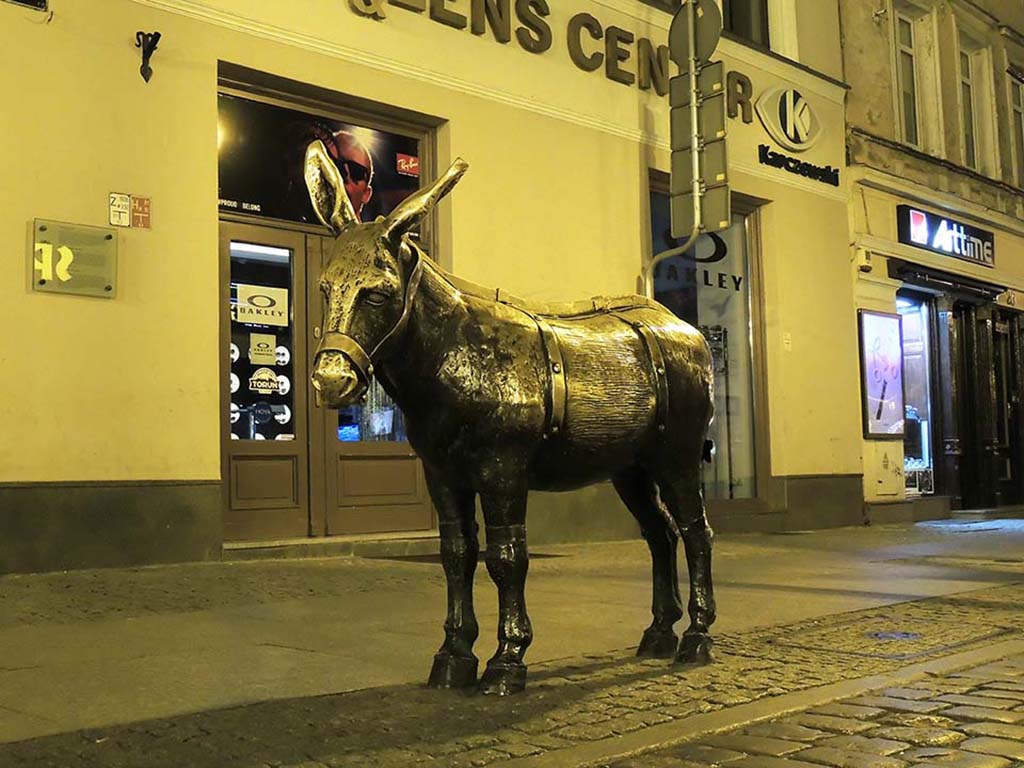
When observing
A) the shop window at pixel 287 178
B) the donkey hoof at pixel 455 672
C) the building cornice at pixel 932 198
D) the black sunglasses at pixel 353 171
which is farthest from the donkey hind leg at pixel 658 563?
the building cornice at pixel 932 198

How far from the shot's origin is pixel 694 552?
17.1 feet

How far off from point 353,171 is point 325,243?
0.80 meters

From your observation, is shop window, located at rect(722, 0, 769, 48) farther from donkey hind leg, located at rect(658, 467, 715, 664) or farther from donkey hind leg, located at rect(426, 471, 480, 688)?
donkey hind leg, located at rect(426, 471, 480, 688)

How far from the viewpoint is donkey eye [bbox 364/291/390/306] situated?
412 cm

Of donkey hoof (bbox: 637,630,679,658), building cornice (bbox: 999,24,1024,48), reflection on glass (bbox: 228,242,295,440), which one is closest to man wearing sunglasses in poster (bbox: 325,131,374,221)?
reflection on glass (bbox: 228,242,295,440)

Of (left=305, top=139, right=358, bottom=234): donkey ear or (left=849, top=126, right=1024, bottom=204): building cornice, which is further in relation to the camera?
(left=849, top=126, right=1024, bottom=204): building cornice

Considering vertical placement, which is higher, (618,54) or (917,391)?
(618,54)

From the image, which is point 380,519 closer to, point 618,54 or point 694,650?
point 694,650

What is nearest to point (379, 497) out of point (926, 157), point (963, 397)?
point (926, 157)

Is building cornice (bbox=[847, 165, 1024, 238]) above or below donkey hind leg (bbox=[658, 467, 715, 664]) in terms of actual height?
above

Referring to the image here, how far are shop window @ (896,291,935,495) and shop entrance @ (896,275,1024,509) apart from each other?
15mm

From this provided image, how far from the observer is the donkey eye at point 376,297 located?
4117 millimetres

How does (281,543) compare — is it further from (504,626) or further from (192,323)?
(504,626)

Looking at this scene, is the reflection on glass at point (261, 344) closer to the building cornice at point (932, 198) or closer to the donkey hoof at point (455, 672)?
Result: the donkey hoof at point (455, 672)
